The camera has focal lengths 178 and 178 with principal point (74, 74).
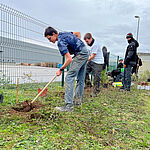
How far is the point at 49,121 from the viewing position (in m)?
Answer: 2.76

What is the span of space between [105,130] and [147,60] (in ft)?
66.0

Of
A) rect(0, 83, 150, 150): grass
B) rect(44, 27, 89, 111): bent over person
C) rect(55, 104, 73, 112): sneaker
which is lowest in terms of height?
rect(0, 83, 150, 150): grass

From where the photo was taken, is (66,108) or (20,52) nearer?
(66,108)

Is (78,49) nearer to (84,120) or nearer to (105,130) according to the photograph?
(84,120)

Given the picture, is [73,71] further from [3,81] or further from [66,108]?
[3,81]

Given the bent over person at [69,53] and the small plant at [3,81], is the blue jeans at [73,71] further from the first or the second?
the small plant at [3,81]

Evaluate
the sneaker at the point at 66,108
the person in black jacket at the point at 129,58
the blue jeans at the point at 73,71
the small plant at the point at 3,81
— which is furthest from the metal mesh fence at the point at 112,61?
the sneaker at the point at 66,108

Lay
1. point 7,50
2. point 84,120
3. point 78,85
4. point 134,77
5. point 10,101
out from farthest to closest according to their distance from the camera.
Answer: point 134,77
point 7,50
point 78,85
point 10,101
point 84,120

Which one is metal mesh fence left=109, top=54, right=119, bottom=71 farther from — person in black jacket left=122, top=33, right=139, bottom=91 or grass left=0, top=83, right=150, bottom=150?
grass left=0, top=83, right=150, bottom=150

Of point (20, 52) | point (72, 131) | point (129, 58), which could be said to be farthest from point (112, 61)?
point (72, 131)

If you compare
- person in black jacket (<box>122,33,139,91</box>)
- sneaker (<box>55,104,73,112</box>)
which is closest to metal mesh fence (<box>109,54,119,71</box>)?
person in black jacket (<box>122,33,139,91</box>)

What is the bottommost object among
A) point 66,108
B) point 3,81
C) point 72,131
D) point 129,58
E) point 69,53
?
point 72,131

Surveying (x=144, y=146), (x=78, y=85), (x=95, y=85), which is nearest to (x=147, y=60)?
(x=95, y=85)

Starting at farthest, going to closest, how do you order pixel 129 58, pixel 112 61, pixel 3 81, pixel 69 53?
pixel 112 61 → pixel 129 58 → pixel 3 81 → pixel 69 53
